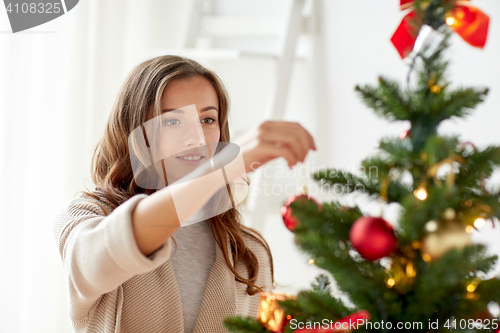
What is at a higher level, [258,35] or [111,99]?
[258,35]

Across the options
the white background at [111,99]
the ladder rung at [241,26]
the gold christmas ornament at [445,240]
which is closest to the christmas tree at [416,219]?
the gold christmas ornament at [445,240]

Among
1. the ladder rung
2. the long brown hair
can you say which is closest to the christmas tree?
the long brown hair

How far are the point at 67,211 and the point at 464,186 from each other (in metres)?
0.64

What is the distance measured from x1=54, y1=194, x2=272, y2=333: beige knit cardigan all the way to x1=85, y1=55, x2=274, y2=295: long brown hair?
3 cm

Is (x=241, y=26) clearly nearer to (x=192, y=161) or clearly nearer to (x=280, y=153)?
(x=192, y=161)

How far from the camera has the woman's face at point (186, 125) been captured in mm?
761

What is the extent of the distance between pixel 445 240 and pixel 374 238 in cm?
5

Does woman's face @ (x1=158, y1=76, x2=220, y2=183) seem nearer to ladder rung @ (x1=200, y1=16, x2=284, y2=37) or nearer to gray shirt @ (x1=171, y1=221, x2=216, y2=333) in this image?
gray shirt @ (x1=171, y1=221, x2=216, y2=333)

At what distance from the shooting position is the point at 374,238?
322mm

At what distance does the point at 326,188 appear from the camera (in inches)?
15.9

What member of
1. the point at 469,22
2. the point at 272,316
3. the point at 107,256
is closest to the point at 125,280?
the point at 107,256

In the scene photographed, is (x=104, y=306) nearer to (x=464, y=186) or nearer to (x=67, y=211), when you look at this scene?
(x=67, y=211)

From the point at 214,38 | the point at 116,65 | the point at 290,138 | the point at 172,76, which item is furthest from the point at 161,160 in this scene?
the point at 214,38

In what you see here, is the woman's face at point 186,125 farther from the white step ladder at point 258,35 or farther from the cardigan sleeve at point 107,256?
the white step ladder at point 258,35
